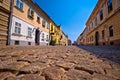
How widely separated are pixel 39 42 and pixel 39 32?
64.7 inches

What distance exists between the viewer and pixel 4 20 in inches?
318

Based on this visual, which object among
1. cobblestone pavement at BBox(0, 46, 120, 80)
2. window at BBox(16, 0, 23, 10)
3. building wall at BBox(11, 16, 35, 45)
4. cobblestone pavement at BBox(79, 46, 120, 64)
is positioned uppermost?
window at BBox(16, 0, 23, 10)

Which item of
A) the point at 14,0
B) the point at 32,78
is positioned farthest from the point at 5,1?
the point at 32,78

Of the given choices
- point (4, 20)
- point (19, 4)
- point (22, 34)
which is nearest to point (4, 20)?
point (4, 20)

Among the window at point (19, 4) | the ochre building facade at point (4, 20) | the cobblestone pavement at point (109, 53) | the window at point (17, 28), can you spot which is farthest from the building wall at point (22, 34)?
the cobblestone pavement at point (109, 53)

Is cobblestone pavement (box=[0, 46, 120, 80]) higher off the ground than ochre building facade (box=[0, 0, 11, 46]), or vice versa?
ochre building facade (box=[0, 0, 11, 46])

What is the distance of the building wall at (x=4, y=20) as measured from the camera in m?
7.71

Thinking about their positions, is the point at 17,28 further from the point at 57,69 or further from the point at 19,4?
the point at 57,69

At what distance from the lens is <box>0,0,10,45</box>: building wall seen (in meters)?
7.71

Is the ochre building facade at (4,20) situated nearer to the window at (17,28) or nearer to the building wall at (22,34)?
the building wall at (22,34)

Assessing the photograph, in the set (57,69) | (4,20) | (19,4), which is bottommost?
(57,69)

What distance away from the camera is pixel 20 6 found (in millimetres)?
10320

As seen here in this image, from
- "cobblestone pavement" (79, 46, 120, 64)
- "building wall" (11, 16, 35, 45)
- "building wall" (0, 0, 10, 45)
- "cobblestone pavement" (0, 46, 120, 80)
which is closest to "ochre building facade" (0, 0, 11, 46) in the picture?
"building wall" (0, 0, 10, 45)

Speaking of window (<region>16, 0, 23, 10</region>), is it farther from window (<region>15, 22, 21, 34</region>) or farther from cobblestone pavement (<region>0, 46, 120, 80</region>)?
cobblestone pavement (<region>0, 46, 120, 80</region>)
